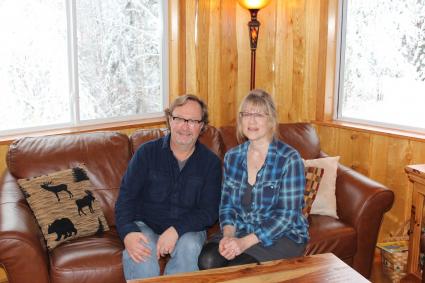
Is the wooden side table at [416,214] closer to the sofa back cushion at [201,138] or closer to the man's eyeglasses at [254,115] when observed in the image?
the man's eyeglasses at [254,115]

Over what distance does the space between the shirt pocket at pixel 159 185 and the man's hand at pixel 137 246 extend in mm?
221

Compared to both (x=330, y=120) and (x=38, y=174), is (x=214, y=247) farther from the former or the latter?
(x=330, y=120)

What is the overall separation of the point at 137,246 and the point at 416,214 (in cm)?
160

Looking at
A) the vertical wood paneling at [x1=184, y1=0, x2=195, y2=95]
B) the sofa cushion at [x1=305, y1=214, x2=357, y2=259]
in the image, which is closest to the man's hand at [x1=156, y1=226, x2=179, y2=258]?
the sofa cushion at [x1=305, y1=214, x2=357, y2=259]

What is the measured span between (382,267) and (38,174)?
7.31ft

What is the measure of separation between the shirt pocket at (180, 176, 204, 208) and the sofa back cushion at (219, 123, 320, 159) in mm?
800

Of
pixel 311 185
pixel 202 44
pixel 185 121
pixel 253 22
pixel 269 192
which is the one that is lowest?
pixel 311 185

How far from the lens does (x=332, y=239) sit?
2.61 meters

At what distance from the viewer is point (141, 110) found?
3744 millimetres

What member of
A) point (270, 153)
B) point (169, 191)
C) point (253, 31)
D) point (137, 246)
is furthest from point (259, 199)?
point (253, 31)

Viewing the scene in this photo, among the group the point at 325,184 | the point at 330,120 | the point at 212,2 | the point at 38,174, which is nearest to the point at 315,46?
the point at 330,120

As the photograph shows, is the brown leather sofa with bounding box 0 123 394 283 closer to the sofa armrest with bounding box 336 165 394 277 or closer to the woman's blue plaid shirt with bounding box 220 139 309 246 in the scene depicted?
the sofa armrest with bounding box 336 165 394 277

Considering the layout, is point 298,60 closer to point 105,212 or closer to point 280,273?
point 105,212

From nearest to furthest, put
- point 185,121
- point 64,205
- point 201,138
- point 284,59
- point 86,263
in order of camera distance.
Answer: point 86,263
point 185,121
point 64,205
point 201,138
point 284,59
